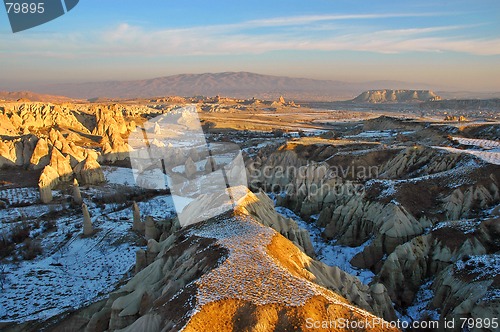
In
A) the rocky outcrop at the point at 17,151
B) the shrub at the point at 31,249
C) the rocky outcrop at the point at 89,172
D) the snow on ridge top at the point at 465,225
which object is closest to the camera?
the snow on ridge top at the point at 465,225

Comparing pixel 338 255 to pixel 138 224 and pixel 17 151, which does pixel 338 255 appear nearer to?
pixel 138 224

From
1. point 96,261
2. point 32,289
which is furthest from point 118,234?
point 32,289

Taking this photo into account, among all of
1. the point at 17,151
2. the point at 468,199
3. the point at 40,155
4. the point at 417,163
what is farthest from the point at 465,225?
the point at 17,151

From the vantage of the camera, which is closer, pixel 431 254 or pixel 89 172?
pixel 431 254

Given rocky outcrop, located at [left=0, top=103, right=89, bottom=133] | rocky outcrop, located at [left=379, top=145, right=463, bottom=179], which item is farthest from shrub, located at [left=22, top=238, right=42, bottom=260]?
rocky outcrop, located at [left=0, top=103, right=89, bottom=133]

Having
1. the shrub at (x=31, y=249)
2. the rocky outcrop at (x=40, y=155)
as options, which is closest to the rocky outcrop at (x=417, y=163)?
the shrub at (x=31, y=249)

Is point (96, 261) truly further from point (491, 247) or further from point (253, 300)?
point (491, 247)

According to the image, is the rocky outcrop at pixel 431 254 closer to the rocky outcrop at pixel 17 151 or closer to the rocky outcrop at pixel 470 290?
the rocky outcrop at pixel 470 290

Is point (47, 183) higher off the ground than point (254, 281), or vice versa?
point (254, 281)
